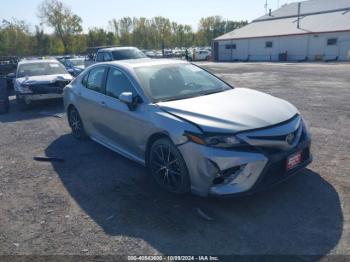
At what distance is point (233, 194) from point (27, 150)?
4.66m

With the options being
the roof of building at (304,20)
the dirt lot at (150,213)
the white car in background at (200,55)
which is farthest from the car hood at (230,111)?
the white car in background at (200,55)

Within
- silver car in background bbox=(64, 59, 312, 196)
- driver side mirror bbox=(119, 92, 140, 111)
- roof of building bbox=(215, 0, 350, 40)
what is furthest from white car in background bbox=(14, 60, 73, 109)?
roof of building bbox=(215, 0, 350, 40)

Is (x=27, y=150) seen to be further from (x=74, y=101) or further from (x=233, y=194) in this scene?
(x=233, y=194)

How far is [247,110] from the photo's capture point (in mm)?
3828

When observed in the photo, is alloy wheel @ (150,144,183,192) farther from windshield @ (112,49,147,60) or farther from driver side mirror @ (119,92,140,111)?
windshield @ (112,49,147,60)

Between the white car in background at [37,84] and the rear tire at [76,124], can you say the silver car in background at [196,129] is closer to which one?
the rear tire at [76,124]

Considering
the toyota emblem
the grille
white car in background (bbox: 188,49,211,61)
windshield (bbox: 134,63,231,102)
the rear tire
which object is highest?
windshield (bbox: 134,63,231,102)

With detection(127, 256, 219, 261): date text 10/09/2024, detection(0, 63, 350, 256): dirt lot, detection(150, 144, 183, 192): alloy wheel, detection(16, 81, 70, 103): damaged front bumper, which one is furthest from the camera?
detection(16, 81, 70, 103): damaged front bumper

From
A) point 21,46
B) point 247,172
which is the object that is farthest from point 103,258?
point 21,46

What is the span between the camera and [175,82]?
4.77m

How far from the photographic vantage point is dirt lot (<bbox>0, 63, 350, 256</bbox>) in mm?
3113

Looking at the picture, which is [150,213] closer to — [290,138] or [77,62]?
[290,138]

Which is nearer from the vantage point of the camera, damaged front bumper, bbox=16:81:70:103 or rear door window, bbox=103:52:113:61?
damaged front bumper, bbox=16:81:70:103

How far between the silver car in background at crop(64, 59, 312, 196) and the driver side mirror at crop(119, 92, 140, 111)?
0.01m
